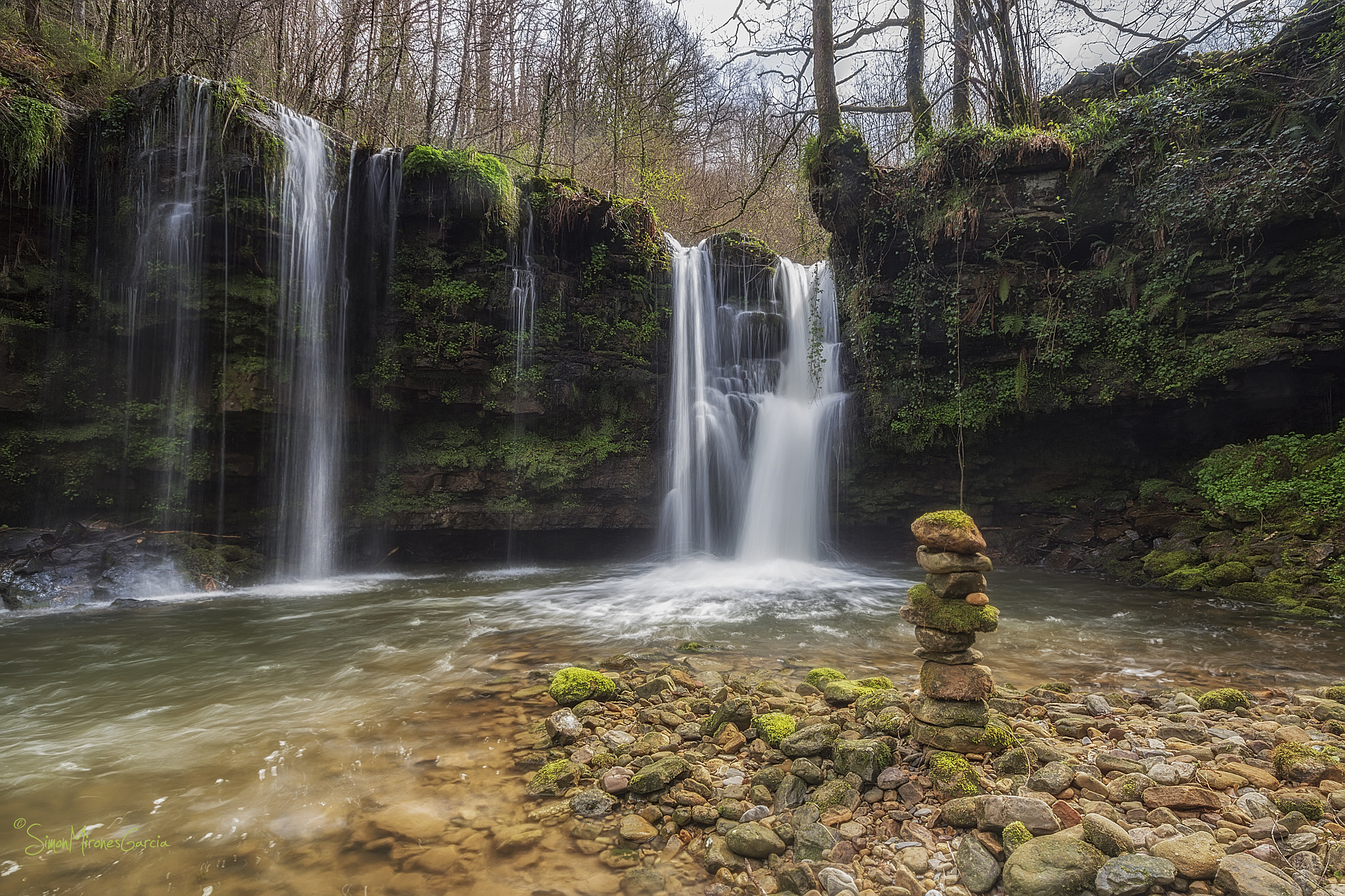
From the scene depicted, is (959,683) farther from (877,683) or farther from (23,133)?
(23,133)

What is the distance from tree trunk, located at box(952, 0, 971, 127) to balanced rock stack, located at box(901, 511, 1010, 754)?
1110 cm

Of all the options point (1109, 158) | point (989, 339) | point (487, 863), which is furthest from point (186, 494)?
point (1109, 158)

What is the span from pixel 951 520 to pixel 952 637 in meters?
0.63

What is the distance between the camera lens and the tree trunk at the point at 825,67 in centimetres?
1156

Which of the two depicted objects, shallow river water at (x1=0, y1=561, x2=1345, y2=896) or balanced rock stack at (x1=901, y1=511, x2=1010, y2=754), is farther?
balanced rock stack at (x1=901, y1=511, x2=1010, y2=754)

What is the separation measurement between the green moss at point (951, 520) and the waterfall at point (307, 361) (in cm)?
1090

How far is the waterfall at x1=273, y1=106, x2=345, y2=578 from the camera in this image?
1002cm

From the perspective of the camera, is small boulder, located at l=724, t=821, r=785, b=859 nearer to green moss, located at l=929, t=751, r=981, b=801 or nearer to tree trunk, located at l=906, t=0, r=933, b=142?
green moss, located at l=929, t=751, r=981, b=801

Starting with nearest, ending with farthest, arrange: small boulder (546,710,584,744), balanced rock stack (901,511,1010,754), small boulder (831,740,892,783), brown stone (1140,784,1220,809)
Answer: brown stone (1140,784,1220,809), small boulder (831,740,892,783), balanced rock stack (901,511,1010,754), small boulder (546,710,584,744)

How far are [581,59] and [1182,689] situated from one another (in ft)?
59.7

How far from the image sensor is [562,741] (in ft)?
12.2

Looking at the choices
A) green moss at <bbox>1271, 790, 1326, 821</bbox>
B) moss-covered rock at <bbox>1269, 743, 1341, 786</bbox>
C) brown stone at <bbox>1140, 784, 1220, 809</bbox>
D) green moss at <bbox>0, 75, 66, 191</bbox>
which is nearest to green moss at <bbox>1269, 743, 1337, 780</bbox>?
moss-covered rock at <bbox>1269, 743, 1341, 786</bbox>

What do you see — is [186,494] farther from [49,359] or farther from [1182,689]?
[1182,689]

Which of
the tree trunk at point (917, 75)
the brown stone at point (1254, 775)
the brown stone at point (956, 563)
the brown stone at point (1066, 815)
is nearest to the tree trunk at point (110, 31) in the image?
the tree trunk at point (917, 75)
